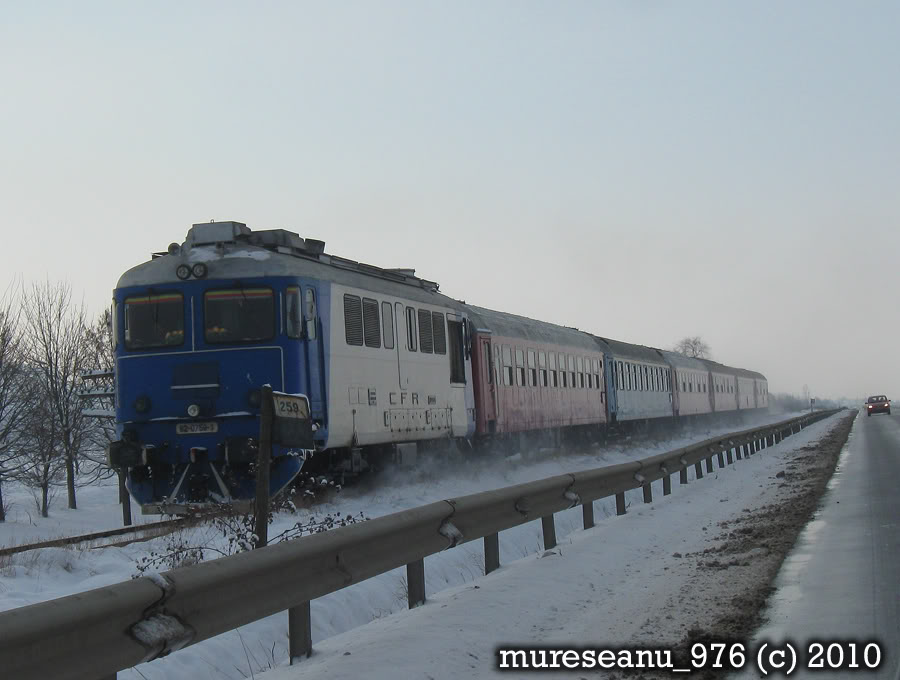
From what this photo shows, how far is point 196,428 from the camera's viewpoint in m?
14.4

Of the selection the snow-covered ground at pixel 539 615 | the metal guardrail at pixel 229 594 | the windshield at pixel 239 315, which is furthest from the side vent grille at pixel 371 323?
the metal guardrail at pixel 229 594

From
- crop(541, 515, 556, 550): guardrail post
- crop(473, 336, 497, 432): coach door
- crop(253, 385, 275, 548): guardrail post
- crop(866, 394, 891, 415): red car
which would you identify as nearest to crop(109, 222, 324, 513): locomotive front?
crop(541, 515, 556, 550): guardrail post

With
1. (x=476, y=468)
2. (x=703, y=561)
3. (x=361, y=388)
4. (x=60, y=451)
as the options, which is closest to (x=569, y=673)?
(x=703, y=561)

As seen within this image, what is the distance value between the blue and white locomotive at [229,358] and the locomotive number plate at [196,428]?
0.02 m

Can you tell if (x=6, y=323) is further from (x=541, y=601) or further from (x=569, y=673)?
(x=569, y=673)

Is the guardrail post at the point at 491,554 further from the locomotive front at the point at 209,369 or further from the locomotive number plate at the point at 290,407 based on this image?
the locomotive front at the point at 209,369

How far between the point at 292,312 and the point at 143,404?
8.45 feet

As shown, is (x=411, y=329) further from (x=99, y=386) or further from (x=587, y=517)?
(x=99, y=386)

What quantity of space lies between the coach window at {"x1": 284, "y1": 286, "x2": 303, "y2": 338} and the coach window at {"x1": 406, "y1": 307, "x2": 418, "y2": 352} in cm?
360

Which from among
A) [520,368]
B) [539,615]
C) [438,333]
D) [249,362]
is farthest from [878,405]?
[539,615]

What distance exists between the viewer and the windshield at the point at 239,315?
47.4 feet

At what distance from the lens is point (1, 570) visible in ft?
30.8

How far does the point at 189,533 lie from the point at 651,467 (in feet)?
20.8

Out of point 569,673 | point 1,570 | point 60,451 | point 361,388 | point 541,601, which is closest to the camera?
point 569,673
